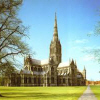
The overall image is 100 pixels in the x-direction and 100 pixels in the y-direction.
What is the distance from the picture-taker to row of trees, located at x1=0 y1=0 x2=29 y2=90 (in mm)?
19859

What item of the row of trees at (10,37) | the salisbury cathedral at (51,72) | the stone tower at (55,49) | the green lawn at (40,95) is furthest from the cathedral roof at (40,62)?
the row of trees at (10,37)

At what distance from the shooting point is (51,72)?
88375mm

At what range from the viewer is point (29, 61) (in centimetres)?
9281

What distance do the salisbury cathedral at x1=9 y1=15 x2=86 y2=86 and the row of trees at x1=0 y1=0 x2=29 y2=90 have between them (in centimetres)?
5327

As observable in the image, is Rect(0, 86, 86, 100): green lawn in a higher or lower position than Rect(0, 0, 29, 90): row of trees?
lower

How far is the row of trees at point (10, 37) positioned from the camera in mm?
19859

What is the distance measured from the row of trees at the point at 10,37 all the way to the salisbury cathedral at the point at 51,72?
53.3 m

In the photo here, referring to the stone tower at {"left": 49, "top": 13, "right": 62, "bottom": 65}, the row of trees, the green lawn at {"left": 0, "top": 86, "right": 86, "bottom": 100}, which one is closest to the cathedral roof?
the stone tower at {"left": 49, "top": 13, "right": 62, "bottom": 65}

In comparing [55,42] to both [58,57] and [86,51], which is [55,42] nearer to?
[58,57]

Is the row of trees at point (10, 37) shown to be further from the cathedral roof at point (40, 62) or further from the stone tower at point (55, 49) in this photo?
the stone tower at point (55, 49)

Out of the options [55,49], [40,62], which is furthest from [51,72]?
[55,49]

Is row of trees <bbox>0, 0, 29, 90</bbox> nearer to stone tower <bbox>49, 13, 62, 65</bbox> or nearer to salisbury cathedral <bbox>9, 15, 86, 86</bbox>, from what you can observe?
salisbury cathedral <bbox>9, 15, 86, 86</bbox>

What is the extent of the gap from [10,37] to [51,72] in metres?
68.9

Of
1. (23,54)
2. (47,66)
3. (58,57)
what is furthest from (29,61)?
(23,54)
